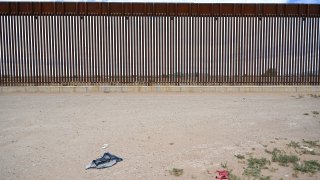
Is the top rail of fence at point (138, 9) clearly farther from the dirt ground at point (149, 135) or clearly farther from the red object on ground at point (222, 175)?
the red object on ground at point (222, 175)

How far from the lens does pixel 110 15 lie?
529 inches

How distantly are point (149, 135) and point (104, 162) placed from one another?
1554 millimetres

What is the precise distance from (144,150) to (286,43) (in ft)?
32.1

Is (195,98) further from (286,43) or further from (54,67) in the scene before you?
(54,67)

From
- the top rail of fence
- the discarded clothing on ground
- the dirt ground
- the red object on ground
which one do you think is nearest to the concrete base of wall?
the dirt ground

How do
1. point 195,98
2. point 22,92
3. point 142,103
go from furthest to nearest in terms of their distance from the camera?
point 22,92 → point 195,98 → point 142,103

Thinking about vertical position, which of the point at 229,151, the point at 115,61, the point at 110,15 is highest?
the point at 110,15

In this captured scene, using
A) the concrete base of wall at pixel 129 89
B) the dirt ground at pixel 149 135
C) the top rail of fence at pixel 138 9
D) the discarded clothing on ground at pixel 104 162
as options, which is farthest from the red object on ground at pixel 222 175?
the top rail of fence at pixel 138 9

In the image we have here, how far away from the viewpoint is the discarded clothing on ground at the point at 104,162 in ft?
17.0

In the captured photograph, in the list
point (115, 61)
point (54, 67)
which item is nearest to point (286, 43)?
point (115, 61)

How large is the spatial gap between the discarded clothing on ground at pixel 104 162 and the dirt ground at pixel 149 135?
0.36 feet

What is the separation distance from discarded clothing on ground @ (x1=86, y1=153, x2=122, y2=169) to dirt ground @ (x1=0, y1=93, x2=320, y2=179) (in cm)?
11

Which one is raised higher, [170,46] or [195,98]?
[170,46]

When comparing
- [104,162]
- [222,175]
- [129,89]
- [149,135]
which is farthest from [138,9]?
[222,175]
